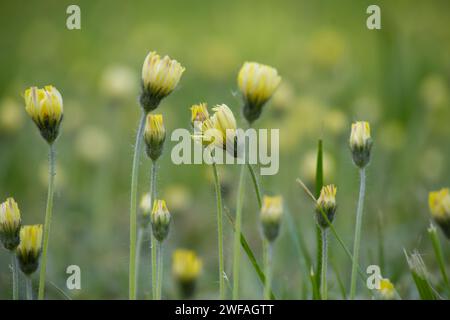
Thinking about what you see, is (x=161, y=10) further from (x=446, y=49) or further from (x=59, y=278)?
(x=59, y=278)

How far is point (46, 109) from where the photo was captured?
1641 millimetres

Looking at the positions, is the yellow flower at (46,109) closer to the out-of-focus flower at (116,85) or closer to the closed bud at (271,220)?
the closed bud at (271,220)

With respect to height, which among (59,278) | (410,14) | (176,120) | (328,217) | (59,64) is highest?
(410,14)

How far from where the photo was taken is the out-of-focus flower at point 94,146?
3.49 metres

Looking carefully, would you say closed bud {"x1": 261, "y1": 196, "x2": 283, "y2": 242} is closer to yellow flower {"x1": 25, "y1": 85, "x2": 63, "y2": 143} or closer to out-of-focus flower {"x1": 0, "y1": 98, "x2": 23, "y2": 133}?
yellow flower {"x1": 25, "y1": 85, "x2": 63, "y2": 143}

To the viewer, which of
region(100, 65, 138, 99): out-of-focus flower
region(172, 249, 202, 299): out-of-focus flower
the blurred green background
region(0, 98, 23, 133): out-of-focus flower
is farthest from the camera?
region(100, 65, 138, 99): out-of-focus flower

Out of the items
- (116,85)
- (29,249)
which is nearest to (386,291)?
(29,249)

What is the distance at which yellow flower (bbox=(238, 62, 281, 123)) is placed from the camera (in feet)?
5.33

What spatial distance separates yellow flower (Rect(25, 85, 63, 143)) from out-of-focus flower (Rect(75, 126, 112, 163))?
182 cm

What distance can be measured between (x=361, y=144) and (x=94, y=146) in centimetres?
204

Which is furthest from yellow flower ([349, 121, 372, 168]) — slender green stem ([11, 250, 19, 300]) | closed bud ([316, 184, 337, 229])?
slender green stem ([11, 250, 19, 300])
